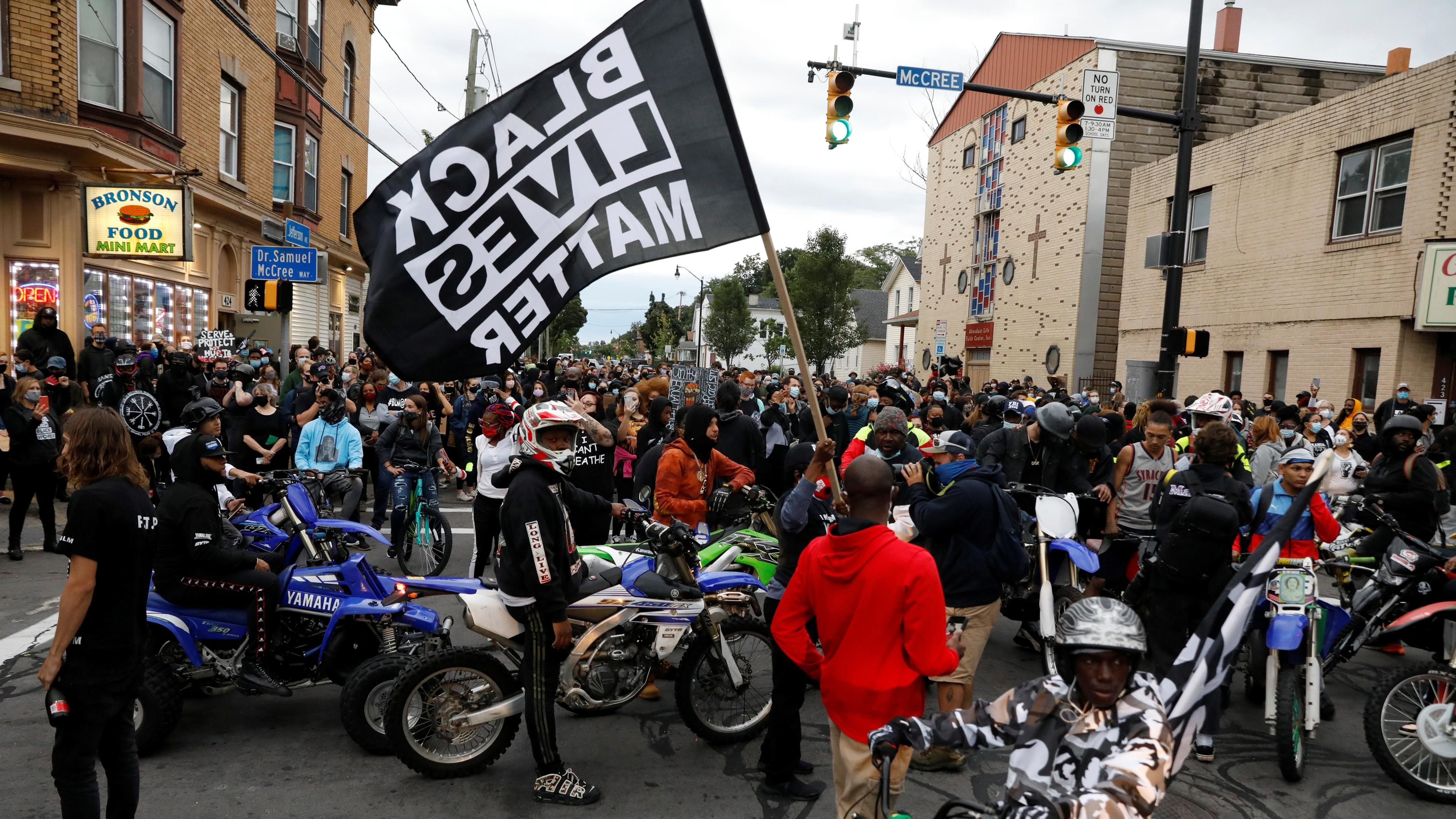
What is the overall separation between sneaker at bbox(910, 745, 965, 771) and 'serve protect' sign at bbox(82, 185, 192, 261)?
1501 cm

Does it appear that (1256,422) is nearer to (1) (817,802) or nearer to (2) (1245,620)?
(1) (817,802)

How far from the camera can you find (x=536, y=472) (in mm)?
4266

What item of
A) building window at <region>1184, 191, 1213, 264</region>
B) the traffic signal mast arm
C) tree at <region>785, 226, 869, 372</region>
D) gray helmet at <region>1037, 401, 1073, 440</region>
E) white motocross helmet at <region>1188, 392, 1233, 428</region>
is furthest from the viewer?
tree at <region>785, 226, 869, 372</region>

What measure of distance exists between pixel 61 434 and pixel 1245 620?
11.4m

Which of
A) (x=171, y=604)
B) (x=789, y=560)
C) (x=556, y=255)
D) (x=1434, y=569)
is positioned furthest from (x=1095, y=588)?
(x=171, y=604)

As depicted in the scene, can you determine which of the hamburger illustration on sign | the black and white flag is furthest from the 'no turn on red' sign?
the hamburger illustration on sign

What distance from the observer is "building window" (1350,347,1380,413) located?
14914 mm

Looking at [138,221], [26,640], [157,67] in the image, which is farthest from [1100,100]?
[157,67]

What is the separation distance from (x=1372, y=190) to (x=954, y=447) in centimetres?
1464

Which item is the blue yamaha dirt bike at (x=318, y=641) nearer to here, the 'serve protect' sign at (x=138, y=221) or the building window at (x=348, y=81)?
the 'serve protect' sign at (x=138, y=221)

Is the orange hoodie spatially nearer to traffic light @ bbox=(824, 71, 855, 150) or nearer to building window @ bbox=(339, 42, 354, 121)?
traffic light @ bbox=(824, 71, 855, 150)

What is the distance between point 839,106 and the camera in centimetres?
1132

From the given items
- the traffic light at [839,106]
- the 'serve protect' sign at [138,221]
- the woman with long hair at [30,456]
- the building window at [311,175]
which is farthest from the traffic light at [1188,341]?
the building window at [311,175]

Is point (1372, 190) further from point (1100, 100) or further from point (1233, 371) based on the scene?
point (1100, 100)
